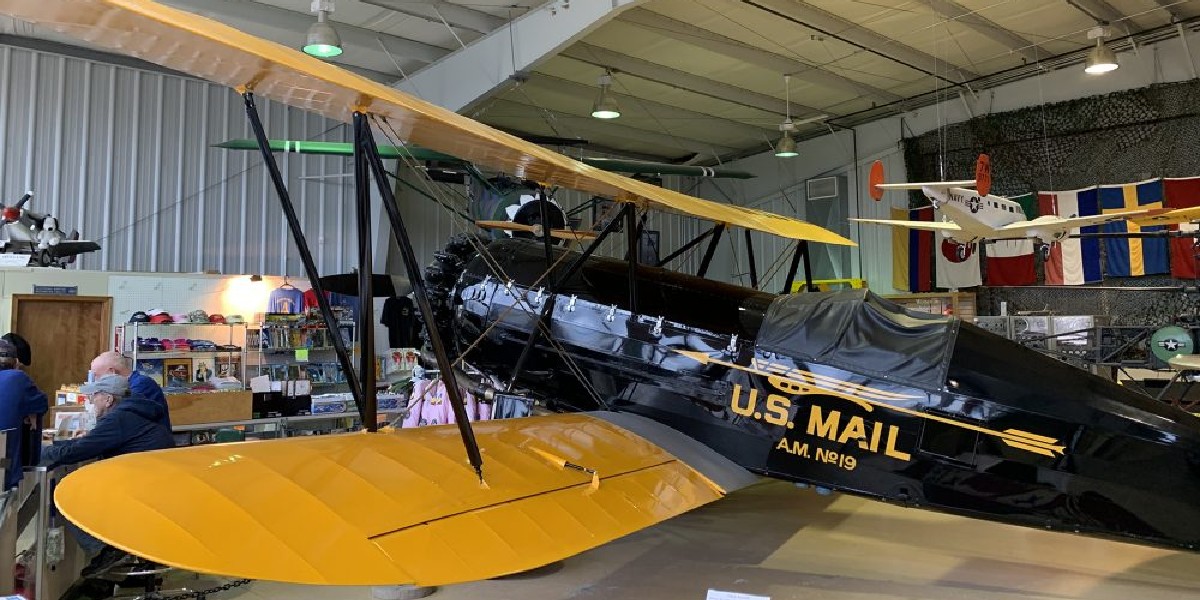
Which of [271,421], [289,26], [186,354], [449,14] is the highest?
[449,14]

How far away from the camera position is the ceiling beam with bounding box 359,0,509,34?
990 cm

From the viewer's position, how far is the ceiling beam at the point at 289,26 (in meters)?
9.60

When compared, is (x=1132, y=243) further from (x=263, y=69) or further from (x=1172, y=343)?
(x=263, y=69)

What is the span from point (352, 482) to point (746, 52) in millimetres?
10562

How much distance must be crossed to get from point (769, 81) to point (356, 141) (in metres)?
11.6

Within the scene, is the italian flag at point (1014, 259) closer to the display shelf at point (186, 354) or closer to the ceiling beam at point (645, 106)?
the ceiling beam at point (645, 106)

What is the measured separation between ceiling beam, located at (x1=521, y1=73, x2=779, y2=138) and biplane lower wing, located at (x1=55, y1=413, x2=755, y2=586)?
349 inches

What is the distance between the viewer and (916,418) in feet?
12.9

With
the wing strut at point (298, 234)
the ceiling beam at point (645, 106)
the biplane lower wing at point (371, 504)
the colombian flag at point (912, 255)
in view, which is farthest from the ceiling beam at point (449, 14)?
the colombian flag at point (912, 255)

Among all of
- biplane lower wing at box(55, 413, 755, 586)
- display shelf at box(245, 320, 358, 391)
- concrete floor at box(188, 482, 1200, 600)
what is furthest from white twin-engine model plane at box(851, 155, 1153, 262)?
display shelf at box(245, 320, 358, 391)

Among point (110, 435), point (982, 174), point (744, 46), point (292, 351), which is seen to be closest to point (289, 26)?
point (292, 351)

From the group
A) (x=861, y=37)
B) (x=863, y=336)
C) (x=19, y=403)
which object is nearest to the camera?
(x=863, y=336)

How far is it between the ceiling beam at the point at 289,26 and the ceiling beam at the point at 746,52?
3213 mm

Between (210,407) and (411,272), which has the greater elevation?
(411,272)
